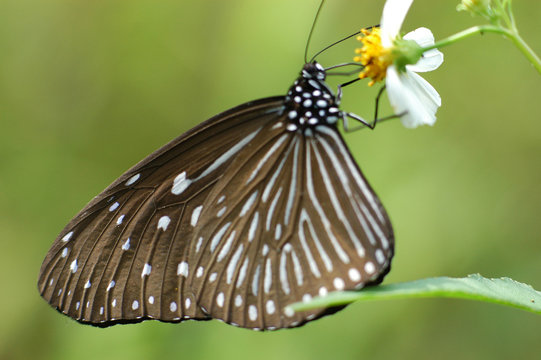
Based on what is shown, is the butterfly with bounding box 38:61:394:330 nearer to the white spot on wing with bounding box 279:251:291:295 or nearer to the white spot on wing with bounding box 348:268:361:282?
the white spot on wing with bounding box 279:251:291:295

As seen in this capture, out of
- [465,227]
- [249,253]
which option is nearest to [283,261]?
[249,253]

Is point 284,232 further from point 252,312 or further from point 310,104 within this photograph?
point 310,104

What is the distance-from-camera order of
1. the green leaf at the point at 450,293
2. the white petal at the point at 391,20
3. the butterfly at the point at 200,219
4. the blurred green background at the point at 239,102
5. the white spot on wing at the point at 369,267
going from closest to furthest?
1. the green leaf at the point at 450,293
2. the white spot on wing at the point at 369,267
3. the white petal at the point at 391,20
4. the butterfly at the point at 200,219
5. the blurred green background at the point at 239,102

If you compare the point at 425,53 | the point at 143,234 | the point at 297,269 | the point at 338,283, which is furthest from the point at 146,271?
the point at 425,53

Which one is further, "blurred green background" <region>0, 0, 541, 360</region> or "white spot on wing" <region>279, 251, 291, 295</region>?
"blurred green background" <region>0, 0, 541, 360</region>

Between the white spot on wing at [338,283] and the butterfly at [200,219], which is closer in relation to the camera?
the white spot on wing at [338,283]

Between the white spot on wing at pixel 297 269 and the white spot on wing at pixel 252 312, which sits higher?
the white spot on wing at pixel 297 269

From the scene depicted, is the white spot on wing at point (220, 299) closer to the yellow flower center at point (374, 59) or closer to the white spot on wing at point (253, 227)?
the white spot on wing at point (253, 227)

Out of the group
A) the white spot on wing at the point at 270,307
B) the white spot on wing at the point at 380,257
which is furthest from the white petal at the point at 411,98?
the white spot on wing at the point at 270,307

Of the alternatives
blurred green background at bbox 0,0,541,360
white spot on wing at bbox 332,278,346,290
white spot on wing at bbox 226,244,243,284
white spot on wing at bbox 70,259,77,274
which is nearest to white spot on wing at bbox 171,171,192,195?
white spot on wing at bbox 226,244,243,284
